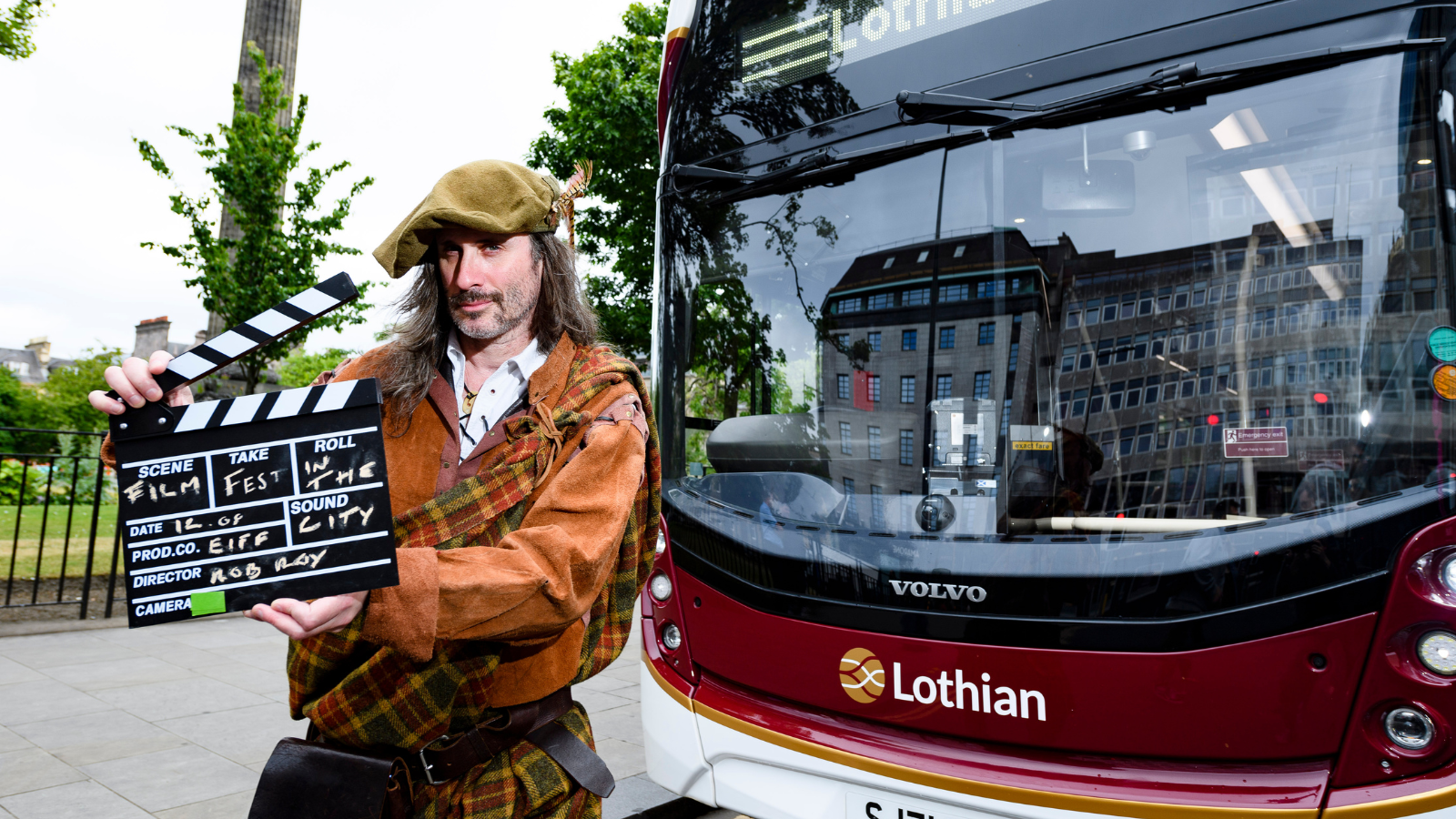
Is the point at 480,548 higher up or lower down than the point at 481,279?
lower down

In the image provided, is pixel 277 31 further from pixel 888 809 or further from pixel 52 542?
pixel 888 809

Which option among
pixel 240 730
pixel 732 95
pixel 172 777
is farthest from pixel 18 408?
pixel 732 95

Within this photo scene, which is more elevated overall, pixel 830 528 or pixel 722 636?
pixel 830 528

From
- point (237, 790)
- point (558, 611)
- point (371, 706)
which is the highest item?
point (558, 611)

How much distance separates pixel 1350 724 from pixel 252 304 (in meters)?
8.84

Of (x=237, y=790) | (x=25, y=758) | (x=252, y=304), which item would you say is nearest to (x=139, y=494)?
(x=237, y=790)

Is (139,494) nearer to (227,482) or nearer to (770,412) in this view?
(227,482)

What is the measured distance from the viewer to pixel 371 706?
1.74m

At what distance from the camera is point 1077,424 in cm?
284

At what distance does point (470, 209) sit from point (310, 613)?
853mm

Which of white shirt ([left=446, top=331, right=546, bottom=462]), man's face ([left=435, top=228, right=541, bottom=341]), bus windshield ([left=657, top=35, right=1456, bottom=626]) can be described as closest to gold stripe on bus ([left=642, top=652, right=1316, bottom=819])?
bus windshield ([left=657, top=35, right=1456, bottom=626])

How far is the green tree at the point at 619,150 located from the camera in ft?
61.1

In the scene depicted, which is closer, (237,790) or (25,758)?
(237,790)

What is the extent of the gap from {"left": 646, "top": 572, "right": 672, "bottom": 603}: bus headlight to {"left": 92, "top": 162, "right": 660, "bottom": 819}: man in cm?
152
